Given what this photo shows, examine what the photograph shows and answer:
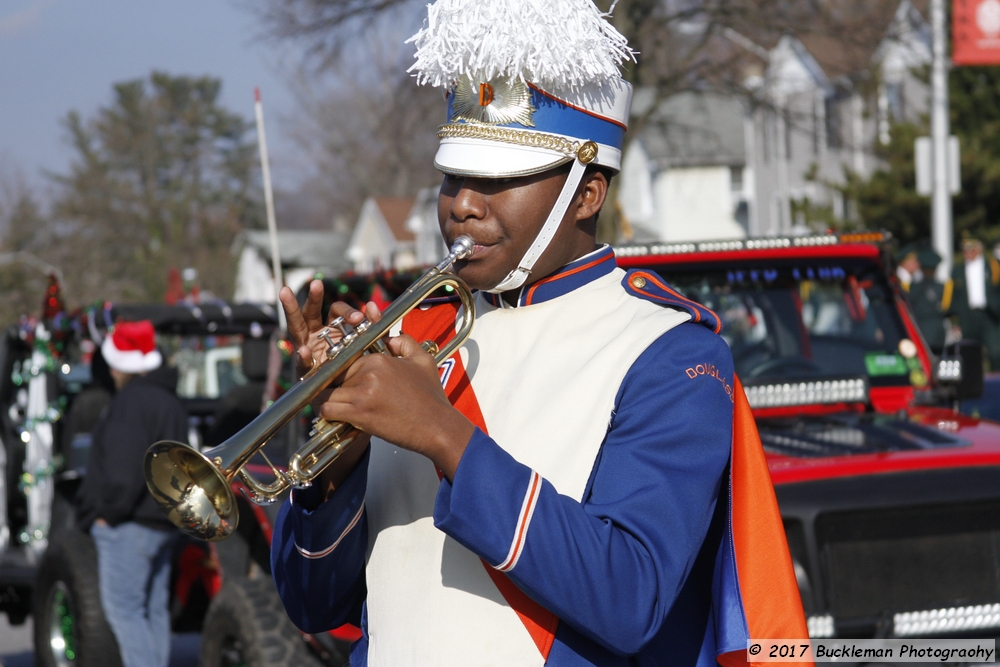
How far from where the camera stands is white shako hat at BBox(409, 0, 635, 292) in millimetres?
1902

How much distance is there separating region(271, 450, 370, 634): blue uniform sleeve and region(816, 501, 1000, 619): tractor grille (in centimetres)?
221

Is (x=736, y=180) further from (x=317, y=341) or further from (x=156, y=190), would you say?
(x=317, y=341)

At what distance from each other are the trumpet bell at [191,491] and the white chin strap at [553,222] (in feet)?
1.92

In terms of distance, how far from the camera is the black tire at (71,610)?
19.0 feet

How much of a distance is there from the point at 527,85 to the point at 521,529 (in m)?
0.74

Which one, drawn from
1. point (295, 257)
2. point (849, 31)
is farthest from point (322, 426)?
point (295, 257)

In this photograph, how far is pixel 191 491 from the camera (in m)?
1.88

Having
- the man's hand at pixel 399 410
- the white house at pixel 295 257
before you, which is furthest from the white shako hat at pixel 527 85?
the white house at pixel 295 257

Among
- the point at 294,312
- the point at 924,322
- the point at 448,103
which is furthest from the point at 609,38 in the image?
the point at 924,322

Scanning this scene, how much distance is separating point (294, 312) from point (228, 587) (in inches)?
129

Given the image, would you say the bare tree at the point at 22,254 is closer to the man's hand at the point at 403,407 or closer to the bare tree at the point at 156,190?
the bare tree at the point at 156,190

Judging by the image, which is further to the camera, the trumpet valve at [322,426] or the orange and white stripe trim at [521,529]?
the trumpet valve at [322,426]

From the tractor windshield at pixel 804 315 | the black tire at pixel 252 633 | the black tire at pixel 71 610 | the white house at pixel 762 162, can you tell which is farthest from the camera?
the white house at pixel 762 162

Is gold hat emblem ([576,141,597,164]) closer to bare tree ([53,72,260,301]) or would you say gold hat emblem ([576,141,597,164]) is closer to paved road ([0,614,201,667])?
paved road ([0,614,201,667])
